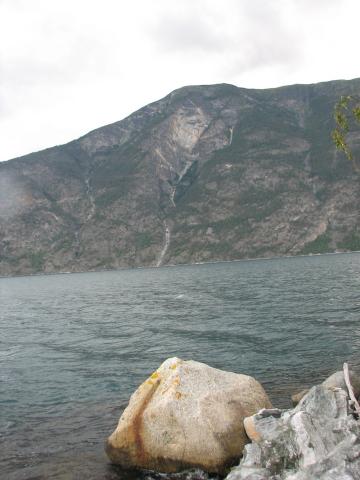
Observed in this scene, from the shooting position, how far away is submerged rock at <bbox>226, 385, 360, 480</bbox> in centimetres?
1022

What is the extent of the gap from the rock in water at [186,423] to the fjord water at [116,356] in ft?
3.98

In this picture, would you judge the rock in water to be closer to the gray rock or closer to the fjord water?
the fjord water

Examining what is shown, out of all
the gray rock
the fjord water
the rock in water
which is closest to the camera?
the rock in water

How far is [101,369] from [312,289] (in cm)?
4929

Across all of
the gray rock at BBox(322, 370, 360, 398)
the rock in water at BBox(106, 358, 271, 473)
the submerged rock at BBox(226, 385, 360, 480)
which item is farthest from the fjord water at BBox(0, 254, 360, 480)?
the submerged rock at BBox(226, 385, 360, 480)

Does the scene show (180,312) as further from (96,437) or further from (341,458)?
(341,458)

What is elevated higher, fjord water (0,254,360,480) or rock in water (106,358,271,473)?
rock in water (106,358,271,473)

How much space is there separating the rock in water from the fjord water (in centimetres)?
121

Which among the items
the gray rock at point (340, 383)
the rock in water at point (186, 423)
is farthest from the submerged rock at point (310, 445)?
the gray rock at point (340, 383)

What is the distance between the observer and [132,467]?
15430 millimetres

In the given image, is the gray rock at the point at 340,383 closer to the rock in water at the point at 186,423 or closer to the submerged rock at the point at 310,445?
the rock in water at the point at 186,423

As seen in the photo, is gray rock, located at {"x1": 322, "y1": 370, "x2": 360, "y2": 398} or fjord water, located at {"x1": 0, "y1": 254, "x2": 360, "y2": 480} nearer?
gray rock, located at {"x1": 322, "y1": 370, "x2": 360, "y2": 398}

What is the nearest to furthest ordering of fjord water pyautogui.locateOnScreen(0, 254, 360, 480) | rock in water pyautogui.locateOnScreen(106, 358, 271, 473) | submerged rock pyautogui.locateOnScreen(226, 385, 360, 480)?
1. submerged rock pyautogui.locateOnScreen(226, 385, 360, 480)
2. rock in water pyautogui.locateOnScreen(106, 358, 271, 473)
3. fjord water pyautogui.locateOnScreen(0, 254, 360, 480)

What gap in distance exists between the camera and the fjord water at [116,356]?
1803cm
